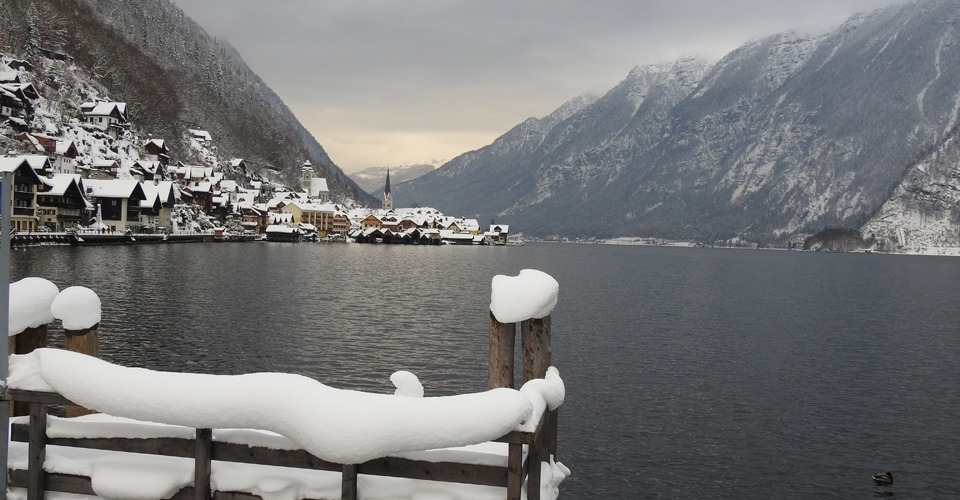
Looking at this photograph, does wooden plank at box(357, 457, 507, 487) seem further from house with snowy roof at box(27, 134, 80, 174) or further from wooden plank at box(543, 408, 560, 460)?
house with snowy roof at box(27, 134, 80, 174)

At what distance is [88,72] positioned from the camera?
194 metres

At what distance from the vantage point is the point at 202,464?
29.3 ft

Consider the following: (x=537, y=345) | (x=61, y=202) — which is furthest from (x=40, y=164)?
(x=537, y=345)

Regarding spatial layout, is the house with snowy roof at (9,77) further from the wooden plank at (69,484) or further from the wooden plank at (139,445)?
the wooden plank at (69,484)

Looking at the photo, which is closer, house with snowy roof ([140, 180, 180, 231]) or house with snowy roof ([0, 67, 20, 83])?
house with snowy roof ([0, 67, 20, 83])

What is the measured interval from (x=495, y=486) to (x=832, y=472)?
18.5 meters

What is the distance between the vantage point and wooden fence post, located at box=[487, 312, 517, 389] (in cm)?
1214

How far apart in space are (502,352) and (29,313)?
8014 mm

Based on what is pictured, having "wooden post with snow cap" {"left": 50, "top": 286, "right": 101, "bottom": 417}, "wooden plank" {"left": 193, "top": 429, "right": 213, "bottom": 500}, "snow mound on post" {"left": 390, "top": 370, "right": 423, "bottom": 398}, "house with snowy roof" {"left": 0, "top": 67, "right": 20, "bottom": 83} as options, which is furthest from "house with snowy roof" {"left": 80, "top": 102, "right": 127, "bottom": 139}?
"wooden plank" {"left": 193, "top": 429, "right": 213, "bottom": 500}

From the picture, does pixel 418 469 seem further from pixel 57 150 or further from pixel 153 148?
pixel 153 148

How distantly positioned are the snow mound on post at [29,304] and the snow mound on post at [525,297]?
7413 millimetres

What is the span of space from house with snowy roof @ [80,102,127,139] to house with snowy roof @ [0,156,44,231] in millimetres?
56800

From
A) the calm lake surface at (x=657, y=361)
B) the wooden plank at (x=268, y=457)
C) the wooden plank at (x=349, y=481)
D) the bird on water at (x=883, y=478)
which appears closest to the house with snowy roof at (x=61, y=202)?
the calm lake surface at (x=657, y=361)

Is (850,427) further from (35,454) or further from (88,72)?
(88,72)
